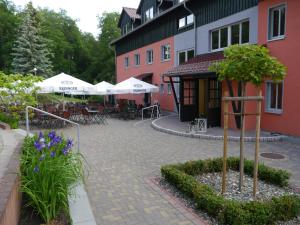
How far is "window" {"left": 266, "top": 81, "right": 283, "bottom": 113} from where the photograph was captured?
445 inches

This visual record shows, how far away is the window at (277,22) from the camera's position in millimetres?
11062

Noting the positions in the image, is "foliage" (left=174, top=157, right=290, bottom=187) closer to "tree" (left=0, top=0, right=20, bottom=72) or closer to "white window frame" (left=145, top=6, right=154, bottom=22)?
"white window frame" (left=145, top=6, right=154, bottom=22)

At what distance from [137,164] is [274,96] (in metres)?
6.92

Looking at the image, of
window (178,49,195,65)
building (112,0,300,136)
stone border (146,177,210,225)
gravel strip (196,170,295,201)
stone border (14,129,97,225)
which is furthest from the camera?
window (178,49,195,65)

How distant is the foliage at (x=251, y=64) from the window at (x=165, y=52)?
1561cm

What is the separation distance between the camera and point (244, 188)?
5547 mm

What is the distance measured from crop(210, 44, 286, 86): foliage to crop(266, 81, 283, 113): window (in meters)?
6.69

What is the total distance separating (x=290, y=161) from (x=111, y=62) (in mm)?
42987

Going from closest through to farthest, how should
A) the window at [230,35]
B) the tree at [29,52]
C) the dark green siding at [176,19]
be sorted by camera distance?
the window at [230,35], the dark green siding at [176,19], the tree at [29,52]

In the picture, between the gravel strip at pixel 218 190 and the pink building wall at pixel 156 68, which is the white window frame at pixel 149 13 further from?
the gravel strip at pixel 218 190

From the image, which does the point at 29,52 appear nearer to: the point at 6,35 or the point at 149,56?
the point at 6,35

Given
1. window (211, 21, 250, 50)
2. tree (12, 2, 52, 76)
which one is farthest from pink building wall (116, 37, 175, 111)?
tree (12, 2, 52, 76)

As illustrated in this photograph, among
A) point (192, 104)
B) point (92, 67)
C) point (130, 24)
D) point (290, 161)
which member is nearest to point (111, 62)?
point (92, 67)

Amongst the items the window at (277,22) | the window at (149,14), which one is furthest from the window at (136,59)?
the window at (277,22)
